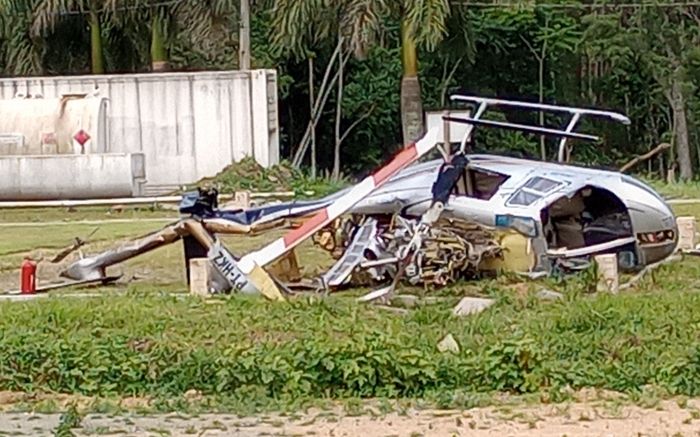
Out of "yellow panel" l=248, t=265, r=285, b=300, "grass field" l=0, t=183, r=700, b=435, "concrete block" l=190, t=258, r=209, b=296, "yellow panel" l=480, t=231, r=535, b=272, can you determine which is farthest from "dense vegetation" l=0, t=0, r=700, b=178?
"grass field" l=0, t=183, r=700, b=435

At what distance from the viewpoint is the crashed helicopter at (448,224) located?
44.2 feet

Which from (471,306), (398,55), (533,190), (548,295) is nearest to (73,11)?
(398,55)

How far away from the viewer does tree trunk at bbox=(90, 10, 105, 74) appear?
34344mm

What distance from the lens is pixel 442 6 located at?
29.0 meters

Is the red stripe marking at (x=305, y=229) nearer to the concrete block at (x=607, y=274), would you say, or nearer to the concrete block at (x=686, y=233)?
the concrete block at (x=607, y=274)

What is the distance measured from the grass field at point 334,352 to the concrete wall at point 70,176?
14.6m

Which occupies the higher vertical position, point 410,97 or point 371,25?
point 371,25

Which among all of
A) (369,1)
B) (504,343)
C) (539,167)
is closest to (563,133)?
(539,167)

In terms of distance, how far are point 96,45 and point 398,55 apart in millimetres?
10467

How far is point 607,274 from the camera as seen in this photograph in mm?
12922

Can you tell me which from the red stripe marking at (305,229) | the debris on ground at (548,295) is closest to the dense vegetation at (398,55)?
the red stripe marking at (305,229)

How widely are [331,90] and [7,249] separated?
2468 centimetres

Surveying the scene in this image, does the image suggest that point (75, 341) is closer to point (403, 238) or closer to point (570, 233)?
point (403, 238)

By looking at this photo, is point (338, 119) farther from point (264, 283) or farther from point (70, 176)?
point (264, 283)
